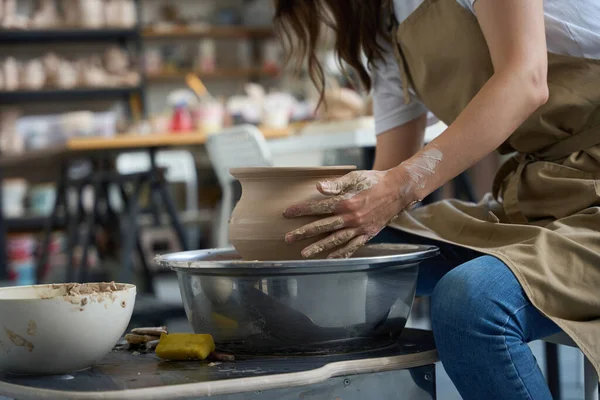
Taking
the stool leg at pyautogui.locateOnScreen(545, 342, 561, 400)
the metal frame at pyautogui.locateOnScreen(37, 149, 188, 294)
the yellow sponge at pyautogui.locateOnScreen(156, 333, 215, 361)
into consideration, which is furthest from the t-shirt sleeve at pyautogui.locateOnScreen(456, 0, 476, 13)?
the metal frame at pyautogui.locateOnScreen(37, 149, 188, 294)

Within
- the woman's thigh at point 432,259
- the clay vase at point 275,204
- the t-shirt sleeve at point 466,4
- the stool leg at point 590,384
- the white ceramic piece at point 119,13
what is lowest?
the stool leg at point 590,384

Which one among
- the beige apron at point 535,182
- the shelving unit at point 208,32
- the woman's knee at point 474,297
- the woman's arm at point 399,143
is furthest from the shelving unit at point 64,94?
the woman's knee at point 474,297

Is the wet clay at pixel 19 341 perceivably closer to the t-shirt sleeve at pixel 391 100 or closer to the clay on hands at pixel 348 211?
the clay on hands at pixel 348 211

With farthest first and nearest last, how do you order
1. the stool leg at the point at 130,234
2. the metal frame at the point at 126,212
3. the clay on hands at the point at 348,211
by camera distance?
the metal frame at the point at 126,212 → the stool leg at the point at 130,234 → the clay on hands at the point at 348,211

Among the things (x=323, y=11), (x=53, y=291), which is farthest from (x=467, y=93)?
(x=53, y=291)

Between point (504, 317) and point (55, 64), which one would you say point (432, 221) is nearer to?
point (504, 317)

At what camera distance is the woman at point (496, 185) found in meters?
0.98

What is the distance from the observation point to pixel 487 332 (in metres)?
0.96

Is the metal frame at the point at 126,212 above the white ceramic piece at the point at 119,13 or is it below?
below

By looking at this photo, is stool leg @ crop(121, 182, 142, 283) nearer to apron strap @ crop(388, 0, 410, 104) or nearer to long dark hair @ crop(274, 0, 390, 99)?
long dark hair @ crop(274, 0, 390, 99)

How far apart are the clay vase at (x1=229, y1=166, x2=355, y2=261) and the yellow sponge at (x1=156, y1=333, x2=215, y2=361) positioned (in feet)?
0.46

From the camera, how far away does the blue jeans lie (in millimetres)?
959

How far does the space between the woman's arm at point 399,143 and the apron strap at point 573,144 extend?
320 mm

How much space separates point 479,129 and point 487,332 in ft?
0.89
